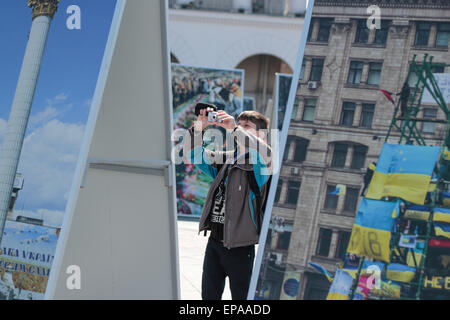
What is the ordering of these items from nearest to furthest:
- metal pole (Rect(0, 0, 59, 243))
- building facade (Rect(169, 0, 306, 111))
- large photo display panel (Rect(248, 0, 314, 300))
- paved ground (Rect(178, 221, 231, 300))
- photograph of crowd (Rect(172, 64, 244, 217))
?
large photo display panel (Rect(248, 0, 314, 300)) < metal pole (Rect(0, 0, 59, 243)) < paved ground (Rect(178, 221, 231, 300)) < photograph of crowd (Rect(172, 64, 244, 217)) < building facade (Rect(169, 0, 306, 111))

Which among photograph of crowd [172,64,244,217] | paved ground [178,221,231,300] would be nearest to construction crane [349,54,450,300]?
paved ground [178,221,231,300]

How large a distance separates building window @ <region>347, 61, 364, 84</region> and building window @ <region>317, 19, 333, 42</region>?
18 cm

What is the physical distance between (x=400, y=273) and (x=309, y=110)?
84 centimetres

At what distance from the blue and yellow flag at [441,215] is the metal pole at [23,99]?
203cm

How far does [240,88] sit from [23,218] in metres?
7.86

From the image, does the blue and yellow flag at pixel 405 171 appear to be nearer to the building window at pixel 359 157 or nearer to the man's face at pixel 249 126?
the building window at pixel 359 157

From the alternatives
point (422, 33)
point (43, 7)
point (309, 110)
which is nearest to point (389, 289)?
point (309, 110)

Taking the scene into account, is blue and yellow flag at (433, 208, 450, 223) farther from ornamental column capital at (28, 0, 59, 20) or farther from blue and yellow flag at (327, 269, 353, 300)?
ornamental column capital at (28, 0, 59, 20)

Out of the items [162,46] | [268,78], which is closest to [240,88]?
[162,46]

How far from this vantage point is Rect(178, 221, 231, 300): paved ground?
4.65 meters

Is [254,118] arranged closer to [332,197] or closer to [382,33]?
[332,197]

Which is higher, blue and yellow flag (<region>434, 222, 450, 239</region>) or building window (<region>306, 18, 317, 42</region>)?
building window (<region>306, 18, 317, 42</region>)

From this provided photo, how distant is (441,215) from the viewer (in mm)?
2438

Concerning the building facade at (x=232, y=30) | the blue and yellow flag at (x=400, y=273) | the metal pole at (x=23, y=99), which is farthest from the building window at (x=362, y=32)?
the building facade at (x=232, y=30)
